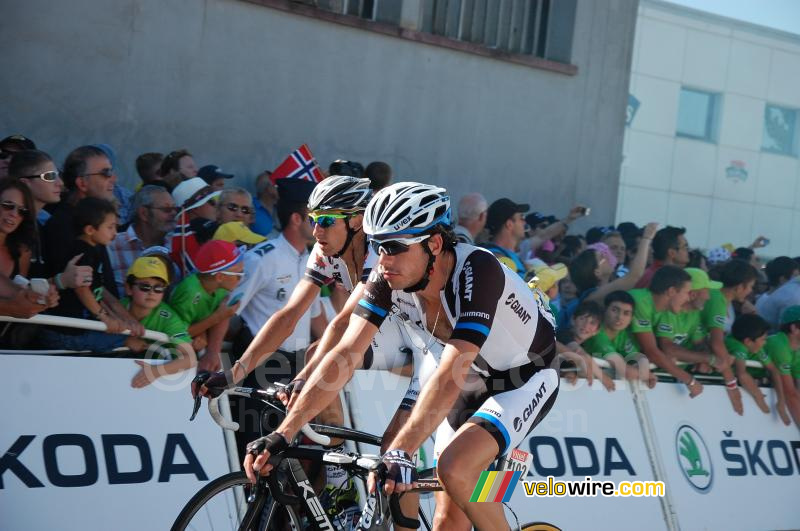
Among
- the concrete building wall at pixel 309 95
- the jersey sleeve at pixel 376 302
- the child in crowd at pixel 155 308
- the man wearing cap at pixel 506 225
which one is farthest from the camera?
the concrete building wall at pixel 309 95

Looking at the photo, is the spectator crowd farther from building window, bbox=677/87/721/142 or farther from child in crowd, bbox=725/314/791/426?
building window, bbox=677/87/721/142

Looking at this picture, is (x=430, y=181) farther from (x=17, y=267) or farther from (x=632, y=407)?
(x=17, y=267)

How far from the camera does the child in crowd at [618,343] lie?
25.7ft

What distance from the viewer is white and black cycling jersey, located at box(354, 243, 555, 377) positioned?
429 cm

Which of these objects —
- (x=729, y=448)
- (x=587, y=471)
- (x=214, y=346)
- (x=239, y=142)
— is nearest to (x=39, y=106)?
(x=239, y=142)

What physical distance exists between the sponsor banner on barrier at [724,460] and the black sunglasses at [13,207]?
Result: 4714 mm

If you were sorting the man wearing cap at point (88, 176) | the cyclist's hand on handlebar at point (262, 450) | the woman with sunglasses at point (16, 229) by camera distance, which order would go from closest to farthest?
the cyclist's hand on handlebar at point (262, 450) → the woman with sunglasses at point (16, 229) → the man wearing cap at point (88, 176)

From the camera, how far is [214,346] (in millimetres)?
6223

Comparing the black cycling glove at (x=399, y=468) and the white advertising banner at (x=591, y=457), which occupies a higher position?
the black cycling glove at (x=399, y=468)

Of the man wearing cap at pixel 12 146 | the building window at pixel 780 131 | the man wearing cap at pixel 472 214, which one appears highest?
the building window at pixel 780 131

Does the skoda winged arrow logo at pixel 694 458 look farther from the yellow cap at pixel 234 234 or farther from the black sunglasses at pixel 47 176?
the black sunglasses at pixel 47 176

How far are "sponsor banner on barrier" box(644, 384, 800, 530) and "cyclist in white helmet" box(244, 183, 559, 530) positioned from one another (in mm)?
3468

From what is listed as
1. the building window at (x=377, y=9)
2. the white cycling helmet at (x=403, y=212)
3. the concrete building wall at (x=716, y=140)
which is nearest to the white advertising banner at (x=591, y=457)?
the white cycling helmet at (x=403, y=212)

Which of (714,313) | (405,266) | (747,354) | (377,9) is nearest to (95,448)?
(405,266)
